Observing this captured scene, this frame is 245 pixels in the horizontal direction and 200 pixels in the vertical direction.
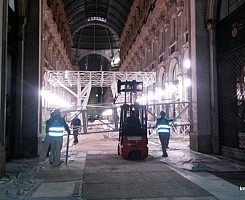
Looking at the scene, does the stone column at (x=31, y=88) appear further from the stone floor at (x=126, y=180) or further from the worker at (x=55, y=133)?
the worker at (x=55, y=133)

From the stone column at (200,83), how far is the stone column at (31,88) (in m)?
6.36

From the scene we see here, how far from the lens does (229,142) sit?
12.7m

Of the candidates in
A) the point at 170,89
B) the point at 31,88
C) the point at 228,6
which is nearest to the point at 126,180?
the point at 31,88

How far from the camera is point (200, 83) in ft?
45.5

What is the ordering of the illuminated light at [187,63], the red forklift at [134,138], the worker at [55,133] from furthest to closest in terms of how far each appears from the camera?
the illuminated light at [187,63], the red forklift at [134,138], the worker at [55,133]

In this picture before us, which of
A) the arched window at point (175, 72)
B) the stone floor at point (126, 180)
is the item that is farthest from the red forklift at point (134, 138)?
the arched window at point (175, 72)

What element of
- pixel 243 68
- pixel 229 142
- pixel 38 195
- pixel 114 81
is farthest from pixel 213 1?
pixel 114 81

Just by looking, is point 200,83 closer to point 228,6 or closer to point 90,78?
point 228,6

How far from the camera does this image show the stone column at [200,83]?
13711 millimetres

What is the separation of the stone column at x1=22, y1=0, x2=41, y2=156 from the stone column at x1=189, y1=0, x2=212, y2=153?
636cm

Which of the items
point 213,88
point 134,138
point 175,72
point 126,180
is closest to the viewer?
point 126,180

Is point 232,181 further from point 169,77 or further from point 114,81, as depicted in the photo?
point 114,81

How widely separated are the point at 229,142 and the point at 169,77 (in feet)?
42.1

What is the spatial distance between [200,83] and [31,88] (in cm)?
680
